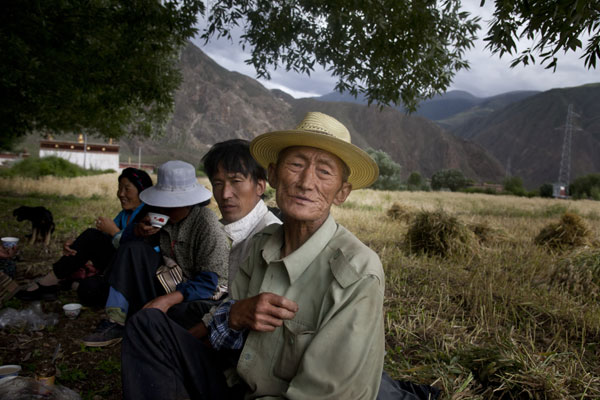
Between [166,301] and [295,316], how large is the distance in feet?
4.62

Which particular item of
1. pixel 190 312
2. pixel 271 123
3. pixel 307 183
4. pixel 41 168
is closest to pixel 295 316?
pixel 307 183

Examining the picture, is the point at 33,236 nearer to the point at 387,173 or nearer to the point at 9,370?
the point at 9,370

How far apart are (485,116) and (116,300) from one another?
19606 centimetres

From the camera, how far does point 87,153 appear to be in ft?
175

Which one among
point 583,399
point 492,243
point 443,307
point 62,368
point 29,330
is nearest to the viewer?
point 583,399

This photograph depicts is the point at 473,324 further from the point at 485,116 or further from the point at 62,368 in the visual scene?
the point at 485,116

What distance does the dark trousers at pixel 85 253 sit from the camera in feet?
13.0

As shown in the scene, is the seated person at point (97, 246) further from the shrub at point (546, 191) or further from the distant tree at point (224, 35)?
the shrub at point (546, 191)

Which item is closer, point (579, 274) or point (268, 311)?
point (268, 311)

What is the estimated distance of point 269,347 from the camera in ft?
5.18

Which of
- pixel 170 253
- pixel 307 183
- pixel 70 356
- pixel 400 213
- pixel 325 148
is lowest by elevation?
pixel 70 356

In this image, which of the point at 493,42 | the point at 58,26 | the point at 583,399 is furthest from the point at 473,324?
the point at 58,26

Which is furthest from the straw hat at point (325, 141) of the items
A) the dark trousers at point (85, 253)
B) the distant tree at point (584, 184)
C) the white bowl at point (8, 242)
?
the distant tree at point (584, 184)

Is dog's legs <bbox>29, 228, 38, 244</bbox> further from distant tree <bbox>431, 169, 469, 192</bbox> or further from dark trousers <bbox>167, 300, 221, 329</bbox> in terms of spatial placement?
distant tree <bbox>431, 169, 469, 192</bbox>
